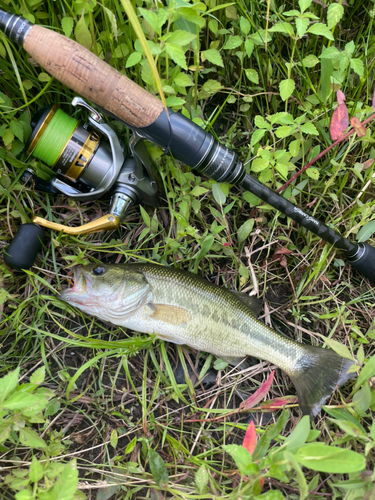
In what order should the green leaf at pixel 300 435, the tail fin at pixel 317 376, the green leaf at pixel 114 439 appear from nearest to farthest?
the green leaf at pixel 300 435
the green leaf at pixel 114 439
the tail fin at pixel 317 376

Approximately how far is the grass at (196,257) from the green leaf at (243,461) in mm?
764

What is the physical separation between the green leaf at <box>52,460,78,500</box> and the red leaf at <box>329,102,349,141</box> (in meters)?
2.65

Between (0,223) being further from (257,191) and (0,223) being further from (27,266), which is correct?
(257,191)

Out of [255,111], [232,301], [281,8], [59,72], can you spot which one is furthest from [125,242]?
[281,8]

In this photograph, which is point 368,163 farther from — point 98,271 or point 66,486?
point 66,486

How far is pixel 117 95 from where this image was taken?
2348 millimetres

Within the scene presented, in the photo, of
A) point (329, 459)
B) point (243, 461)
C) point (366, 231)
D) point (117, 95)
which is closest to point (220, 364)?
point (243, 461)

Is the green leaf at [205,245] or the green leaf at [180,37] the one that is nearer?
the green leaf at [180,37]

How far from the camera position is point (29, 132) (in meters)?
2.84

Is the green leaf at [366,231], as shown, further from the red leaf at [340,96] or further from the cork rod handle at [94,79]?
the cork rod handle at [94,79]

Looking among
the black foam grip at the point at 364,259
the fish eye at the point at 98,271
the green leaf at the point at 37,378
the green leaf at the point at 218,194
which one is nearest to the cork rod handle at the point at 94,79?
the green leaf at the point at 218,194

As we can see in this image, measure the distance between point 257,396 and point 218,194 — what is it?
5.24 ft

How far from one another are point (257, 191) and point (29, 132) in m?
1.85

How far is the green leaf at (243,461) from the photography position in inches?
73.7
